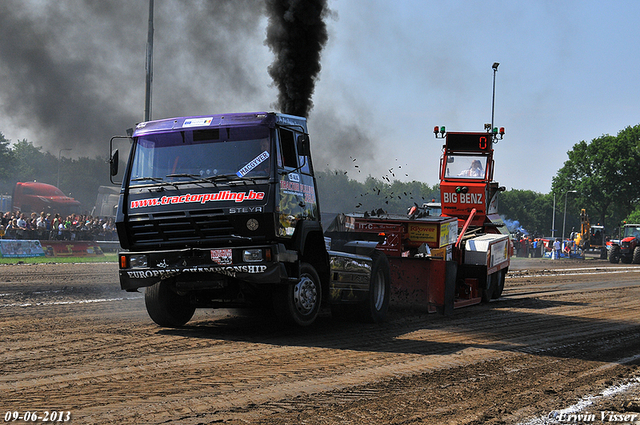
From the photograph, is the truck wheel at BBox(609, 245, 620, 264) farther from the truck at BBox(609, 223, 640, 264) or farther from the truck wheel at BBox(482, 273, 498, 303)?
the truck wheel at BBox(482, 273, 498, 303)

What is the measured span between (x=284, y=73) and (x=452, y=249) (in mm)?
5353

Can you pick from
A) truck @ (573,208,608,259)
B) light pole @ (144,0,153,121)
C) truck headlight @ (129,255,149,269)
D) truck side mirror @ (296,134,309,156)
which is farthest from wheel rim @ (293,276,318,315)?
truck @ (573,208,608,259)

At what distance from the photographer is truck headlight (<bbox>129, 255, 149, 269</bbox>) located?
25.5 ft

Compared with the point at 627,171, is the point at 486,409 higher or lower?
lower

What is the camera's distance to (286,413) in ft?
15.2

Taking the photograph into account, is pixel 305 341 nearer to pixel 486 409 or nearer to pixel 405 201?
pixel 486 409

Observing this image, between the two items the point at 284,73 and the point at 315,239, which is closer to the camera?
the point at 315,239

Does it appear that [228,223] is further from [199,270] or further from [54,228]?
[54,228]

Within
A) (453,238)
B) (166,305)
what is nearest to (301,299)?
(166,305)

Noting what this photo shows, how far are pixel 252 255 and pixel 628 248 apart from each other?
32.8 metres

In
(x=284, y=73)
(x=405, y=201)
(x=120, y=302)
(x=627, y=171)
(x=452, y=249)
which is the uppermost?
(x=627, y=171)

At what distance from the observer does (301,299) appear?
8.05 metres

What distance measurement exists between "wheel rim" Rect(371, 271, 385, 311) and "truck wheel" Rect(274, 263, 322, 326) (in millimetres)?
1393

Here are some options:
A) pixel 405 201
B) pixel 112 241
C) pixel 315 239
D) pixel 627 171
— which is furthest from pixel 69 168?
pixel 315 239
